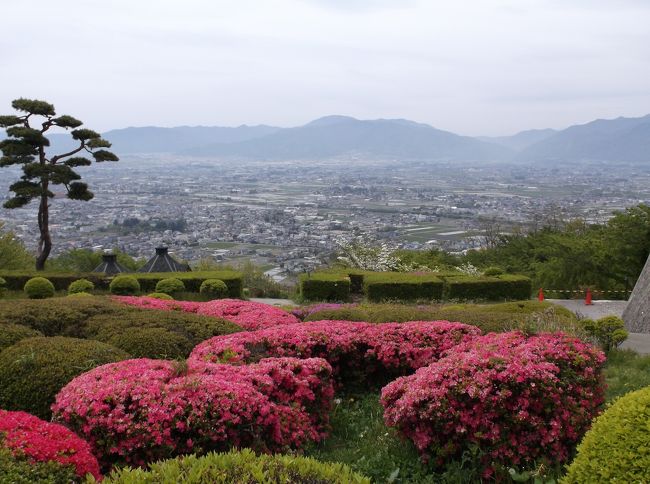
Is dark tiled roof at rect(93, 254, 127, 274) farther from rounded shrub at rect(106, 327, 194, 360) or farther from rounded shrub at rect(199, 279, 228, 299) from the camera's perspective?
rounded shrub at rect(106, 327, 194, 360)

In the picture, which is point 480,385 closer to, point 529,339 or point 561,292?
point 529,339

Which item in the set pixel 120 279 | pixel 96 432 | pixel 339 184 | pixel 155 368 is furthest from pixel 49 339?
→ pixel 339 184

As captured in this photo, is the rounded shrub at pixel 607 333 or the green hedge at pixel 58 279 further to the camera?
the green hedge at pixel 58 279

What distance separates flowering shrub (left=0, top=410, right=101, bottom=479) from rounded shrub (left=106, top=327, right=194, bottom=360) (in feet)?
9.22

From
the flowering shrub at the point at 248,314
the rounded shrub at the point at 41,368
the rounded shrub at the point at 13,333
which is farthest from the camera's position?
the flowering shrub at the point at 248,314

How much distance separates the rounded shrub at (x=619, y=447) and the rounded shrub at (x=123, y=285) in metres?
15.9

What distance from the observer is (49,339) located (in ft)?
21.6

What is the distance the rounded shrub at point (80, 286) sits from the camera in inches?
701

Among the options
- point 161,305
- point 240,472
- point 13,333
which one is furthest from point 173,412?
point 161,305

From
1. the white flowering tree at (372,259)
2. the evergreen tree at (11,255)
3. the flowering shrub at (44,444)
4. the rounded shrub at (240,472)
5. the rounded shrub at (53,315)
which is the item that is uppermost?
the rounded shrub at (240,472)

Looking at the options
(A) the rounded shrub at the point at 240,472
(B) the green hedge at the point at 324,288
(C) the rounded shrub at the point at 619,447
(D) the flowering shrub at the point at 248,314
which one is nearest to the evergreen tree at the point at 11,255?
(B) the green hedge at the point at 324,288

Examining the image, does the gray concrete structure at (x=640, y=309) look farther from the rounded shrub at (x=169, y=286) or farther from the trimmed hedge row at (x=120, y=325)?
the rounded shrub at (x=169, y=286)

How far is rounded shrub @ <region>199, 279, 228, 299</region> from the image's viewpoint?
733 inches

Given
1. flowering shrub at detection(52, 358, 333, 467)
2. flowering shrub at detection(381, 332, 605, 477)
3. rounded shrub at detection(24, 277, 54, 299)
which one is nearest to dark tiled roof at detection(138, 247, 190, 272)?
rounded shrub at detection(24, 277, 54, 299)
